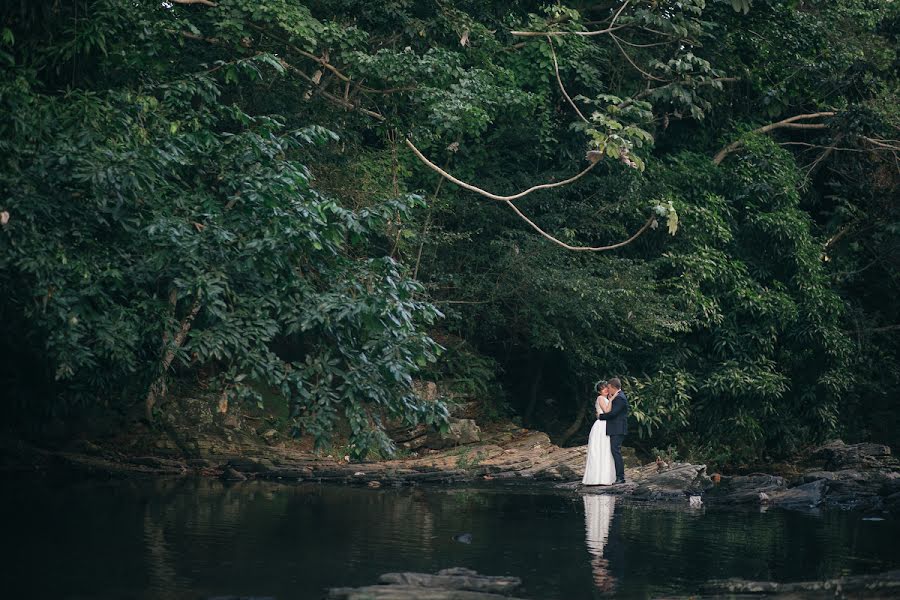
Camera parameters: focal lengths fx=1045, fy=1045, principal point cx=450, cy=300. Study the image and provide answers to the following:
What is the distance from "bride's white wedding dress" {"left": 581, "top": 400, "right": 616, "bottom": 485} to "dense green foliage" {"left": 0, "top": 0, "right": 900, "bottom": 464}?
3.11 m

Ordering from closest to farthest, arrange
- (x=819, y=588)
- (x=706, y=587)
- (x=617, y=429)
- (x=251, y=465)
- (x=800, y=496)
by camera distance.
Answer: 1. (x=819, y=588)
2. (x=706, y=587)
3. (x=800, y=496)
4. (x=617, y=429)
5. (x=251, y=465)

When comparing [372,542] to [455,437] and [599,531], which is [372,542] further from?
[455,437]

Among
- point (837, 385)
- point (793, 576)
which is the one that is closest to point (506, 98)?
point (837, 385)

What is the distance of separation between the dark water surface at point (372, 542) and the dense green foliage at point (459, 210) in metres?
1.44

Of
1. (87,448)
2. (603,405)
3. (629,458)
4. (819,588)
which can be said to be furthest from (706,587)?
(87,448)

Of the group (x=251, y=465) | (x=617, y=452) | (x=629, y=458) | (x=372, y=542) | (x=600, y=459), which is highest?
(x=617, y=452)

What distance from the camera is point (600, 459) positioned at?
17.1 m

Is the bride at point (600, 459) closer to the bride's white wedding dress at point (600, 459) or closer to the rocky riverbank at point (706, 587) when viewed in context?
the bride's white wedding dress at point (600, 459)

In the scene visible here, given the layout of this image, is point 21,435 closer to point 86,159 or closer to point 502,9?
point 86,159

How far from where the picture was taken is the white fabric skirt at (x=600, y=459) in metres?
17.1

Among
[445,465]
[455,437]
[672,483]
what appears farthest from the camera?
[455,437]

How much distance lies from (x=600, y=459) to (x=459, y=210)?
6238 millimetres

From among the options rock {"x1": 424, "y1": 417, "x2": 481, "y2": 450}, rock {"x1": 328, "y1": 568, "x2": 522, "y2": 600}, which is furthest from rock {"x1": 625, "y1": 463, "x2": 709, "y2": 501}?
rock {"x1": 328, "y1": 568, "x2": 522, "y2": 600}

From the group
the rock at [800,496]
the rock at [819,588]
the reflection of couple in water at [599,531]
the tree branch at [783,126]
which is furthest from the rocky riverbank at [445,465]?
the rock at [819,588]
